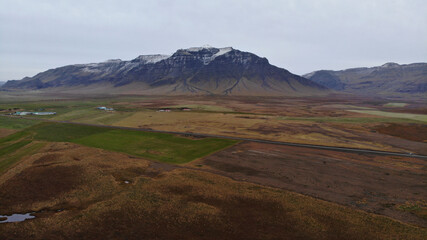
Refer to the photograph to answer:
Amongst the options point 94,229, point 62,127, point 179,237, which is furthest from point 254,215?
point 62,127

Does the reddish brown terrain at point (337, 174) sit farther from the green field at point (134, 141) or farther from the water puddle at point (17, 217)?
the water puddle at point (17, 217)

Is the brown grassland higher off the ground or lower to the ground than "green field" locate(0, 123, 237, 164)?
lower

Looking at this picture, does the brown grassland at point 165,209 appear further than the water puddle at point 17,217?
No

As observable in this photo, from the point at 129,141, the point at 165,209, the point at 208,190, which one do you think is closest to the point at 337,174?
the point at 208,190

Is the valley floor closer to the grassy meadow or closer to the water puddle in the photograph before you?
the grassy meadow

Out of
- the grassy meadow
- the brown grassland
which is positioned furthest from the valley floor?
the grassy meadow

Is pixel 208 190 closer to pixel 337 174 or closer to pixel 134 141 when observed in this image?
pixel 337 174

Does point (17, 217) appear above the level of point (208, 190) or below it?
below

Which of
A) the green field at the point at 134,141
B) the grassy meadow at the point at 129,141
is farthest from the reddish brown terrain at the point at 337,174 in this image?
the green field at the point at 134,141

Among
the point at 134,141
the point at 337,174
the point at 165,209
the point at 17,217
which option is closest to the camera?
the point at 17,217

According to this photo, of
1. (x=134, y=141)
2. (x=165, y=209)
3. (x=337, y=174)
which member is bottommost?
(x=165, y=209)
